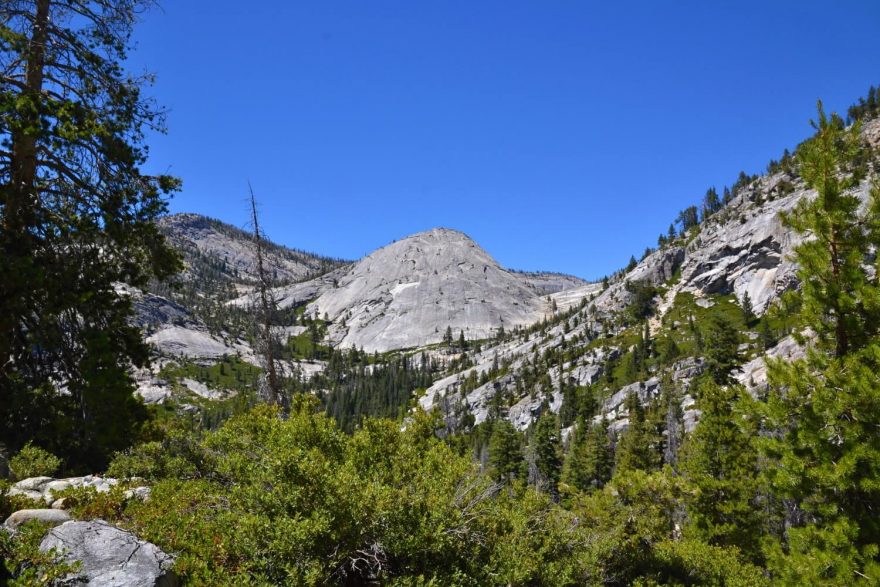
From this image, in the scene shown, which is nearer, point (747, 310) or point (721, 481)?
point (721, 481)

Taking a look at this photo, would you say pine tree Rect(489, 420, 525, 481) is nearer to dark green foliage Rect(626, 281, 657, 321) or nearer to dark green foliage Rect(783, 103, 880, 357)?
dark green foliage Rect(783, 103, 880, 357)

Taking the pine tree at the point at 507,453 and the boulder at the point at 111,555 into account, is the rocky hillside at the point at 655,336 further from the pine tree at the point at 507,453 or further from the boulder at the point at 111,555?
the boulder at the point at 111,555

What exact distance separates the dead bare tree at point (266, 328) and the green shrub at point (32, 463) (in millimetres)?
12647

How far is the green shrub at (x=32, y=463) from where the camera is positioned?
34.6 ft

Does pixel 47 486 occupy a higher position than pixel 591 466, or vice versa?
pixel 47 486

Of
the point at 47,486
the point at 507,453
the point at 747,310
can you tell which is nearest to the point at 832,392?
the point at 47,486

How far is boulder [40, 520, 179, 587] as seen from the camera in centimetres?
543

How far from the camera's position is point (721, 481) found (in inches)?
988

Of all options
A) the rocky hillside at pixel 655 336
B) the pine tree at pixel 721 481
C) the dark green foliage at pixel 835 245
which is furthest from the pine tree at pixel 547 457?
the rocky hillside at pixel 655 336

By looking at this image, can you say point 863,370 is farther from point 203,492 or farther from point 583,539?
point 203,492

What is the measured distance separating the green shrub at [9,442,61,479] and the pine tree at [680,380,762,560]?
89.8 feet

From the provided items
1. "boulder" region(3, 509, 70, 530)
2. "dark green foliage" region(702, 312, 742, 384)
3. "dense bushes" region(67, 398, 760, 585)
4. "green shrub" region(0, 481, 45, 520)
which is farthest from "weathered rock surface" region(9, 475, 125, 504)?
"dark green foliage" region(702, 312, 742, 384)

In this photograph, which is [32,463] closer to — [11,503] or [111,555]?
[11,503]

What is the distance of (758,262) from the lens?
166500 millimetres
